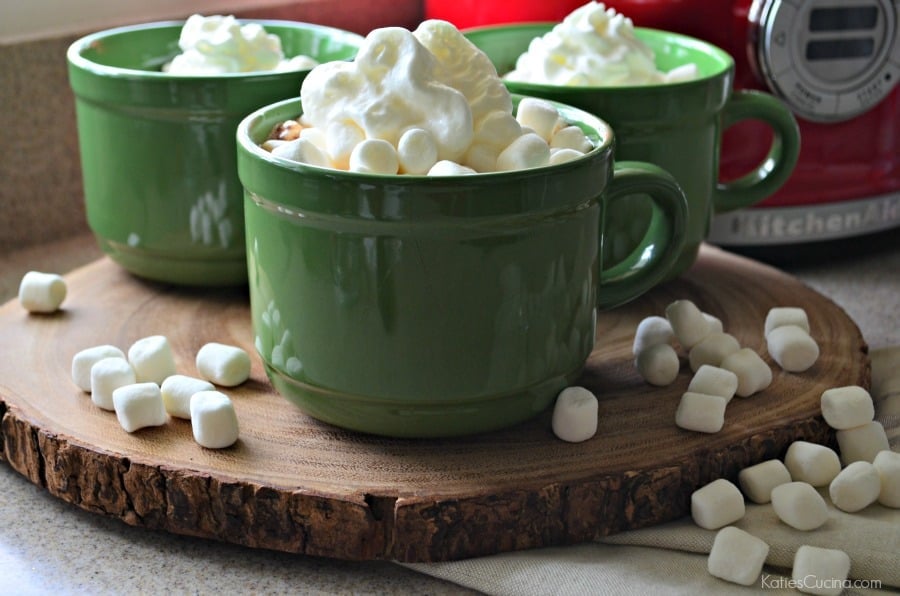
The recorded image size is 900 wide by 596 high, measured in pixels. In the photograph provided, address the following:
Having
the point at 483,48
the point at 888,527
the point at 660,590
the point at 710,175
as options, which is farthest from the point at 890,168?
the point at 660,590

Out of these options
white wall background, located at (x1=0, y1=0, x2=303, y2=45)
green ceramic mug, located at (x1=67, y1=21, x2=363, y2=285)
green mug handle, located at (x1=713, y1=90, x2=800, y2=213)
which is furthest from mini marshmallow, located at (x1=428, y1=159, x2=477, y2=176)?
white wall background, located at (x1=0, y1=0, x2=303, y2=45)

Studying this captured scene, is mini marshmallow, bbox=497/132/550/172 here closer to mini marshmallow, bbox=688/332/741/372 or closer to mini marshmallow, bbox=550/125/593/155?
mini marshmallow, bbox=550/125/593/155

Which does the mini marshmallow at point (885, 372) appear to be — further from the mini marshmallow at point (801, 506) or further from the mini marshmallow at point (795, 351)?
the mini marshmallow at point (801, 506)

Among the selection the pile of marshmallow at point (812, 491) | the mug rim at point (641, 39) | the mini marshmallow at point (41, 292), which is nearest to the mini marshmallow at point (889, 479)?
the pile of marshmallow at point (812, 491)

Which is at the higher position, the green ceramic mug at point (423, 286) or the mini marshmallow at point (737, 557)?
the green ceramic mug at point (423, 286)

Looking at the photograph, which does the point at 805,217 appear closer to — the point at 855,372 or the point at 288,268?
the point at 855,372

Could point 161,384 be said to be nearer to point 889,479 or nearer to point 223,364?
point 223,364

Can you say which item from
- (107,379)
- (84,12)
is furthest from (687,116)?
(84,12)
